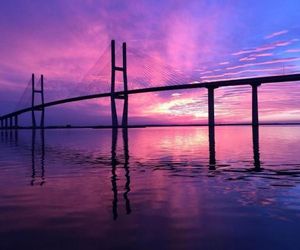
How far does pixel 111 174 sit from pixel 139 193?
4.47 metres

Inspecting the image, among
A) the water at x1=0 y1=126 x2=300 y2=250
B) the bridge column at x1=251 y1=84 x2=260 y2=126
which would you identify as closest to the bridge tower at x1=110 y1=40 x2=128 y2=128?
the bridge column at x1=251 y1=84 x2=260 y2=126

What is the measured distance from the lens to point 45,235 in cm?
627

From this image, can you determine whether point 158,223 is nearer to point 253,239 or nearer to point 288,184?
point 253,239

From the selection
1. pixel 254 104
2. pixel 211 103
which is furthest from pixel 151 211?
pixel 211 103

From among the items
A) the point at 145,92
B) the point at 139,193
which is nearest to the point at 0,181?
the point at 139,193

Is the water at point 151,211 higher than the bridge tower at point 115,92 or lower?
lower

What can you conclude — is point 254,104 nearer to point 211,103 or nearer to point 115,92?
point 211,103

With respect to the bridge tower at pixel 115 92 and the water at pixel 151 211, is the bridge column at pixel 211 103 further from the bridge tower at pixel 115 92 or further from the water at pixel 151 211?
the water at pixel 151 211

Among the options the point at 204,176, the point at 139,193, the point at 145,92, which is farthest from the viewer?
the point at 145,92

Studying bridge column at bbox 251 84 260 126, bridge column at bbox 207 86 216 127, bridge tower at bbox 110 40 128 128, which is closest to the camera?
bridge column at bbox 251 84 260 126

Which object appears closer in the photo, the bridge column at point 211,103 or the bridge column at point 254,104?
the bridge column at point 254,104

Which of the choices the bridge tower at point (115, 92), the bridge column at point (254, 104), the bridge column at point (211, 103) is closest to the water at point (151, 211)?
the bridge column at point (254, 104)

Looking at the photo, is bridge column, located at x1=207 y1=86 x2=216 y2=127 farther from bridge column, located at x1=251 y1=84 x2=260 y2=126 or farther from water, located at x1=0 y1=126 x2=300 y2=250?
water, located at x1=0 y1=126 x2=300 y2=250

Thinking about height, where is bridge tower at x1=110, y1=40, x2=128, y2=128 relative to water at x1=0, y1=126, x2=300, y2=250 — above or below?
above
